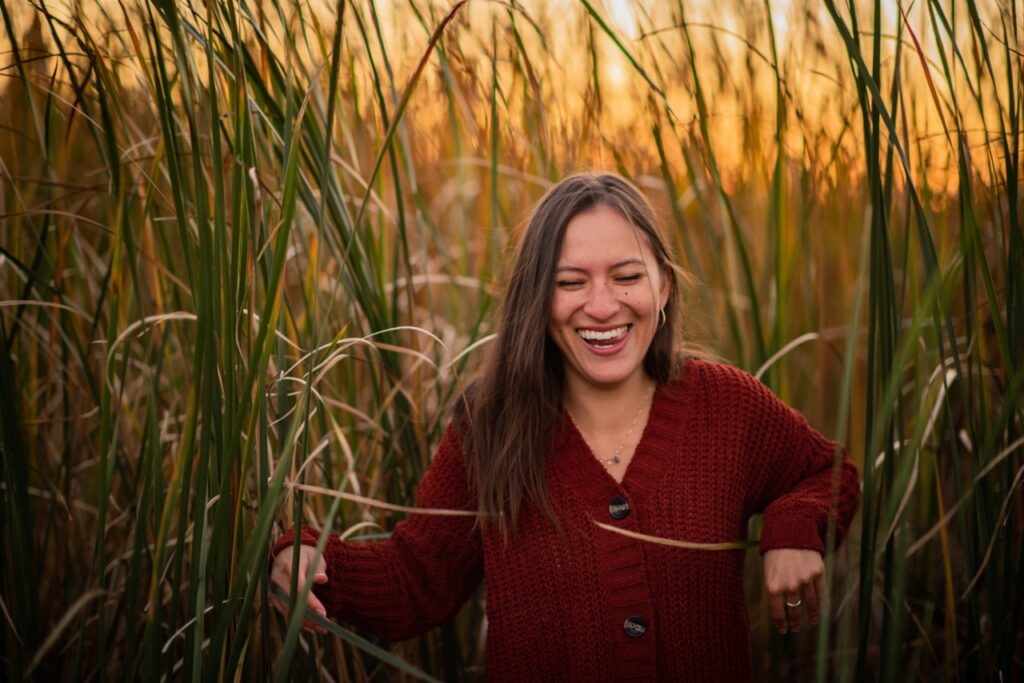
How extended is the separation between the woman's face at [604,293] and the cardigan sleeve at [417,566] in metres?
0.26

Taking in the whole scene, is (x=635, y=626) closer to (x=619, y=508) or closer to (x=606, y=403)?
(x=619, y=508)

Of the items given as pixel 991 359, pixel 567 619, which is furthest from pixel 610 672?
pixel 991 359

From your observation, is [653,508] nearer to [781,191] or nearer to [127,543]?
[781,191]

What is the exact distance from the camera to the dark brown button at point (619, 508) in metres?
1.46

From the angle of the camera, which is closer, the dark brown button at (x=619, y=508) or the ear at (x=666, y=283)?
the dark brown button at (x=619, y=508)

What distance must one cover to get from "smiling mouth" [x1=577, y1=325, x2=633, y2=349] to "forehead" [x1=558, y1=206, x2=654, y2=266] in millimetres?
106

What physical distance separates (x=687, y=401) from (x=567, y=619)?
1.27 ft

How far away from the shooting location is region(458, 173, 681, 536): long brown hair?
1475 millimetres

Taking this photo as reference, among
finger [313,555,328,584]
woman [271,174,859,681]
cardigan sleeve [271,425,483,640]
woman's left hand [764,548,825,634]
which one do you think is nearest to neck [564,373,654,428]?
woman [271,174,859,681]

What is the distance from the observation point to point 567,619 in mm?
1468

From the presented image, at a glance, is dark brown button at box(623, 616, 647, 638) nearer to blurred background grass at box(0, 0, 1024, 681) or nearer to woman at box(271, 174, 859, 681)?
woman at box(271, 174, 859, 681)

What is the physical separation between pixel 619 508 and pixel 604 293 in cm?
32

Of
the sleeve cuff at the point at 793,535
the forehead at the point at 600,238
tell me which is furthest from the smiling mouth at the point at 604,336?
the sleeve cuff at the point at 793,535

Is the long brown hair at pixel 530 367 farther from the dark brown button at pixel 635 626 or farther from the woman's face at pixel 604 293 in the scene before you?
the dark brown button at pixel 635 626
